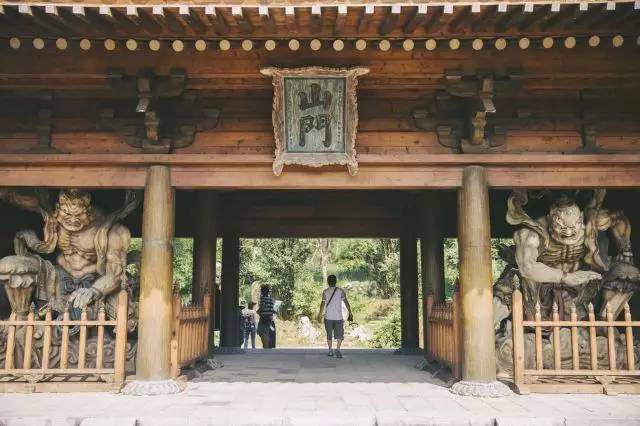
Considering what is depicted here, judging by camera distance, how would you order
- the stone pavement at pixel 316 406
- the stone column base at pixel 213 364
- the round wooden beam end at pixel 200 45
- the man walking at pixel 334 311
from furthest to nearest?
the man walking at pixel 334 311, the stone column base at pixel 213 364, the round wooden beam end at pixel 200 45, the stone pavement at pixel 316 406

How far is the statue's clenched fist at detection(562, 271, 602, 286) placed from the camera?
7.00m

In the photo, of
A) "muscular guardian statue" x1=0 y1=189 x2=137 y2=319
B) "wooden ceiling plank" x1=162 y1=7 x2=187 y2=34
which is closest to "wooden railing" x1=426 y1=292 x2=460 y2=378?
"muscular guardian statue" x1=0 y1=189 x2=137 y2=319

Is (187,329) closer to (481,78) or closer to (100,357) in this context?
(100,357)

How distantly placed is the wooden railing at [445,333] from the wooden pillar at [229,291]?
4.58 metres

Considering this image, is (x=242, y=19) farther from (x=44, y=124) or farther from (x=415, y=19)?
(x=44, y=124)

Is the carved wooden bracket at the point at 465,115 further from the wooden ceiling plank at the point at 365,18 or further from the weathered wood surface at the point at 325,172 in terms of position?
the wooden ceiling plank at the point at 365,18

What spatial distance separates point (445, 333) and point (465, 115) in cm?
297

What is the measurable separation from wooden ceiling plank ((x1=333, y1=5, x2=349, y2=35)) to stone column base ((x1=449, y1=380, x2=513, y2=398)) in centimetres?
419

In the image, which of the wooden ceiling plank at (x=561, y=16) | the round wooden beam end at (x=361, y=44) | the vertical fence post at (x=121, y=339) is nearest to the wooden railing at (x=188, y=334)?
the vertical fence post at (x=121, y=339)

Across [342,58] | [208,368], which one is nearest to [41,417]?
[208,368]

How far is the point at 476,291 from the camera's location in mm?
6352

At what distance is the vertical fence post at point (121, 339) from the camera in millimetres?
6320

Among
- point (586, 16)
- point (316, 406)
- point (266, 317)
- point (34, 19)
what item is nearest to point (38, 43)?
point (34, 19)

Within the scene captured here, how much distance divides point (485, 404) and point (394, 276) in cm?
2388
